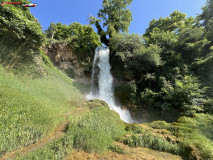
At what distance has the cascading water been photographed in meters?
13.2

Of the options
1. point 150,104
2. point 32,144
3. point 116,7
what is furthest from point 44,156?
point 116,7

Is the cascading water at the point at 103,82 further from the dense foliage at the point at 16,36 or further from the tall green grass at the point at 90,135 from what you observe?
the dense foliage at the point at 16,36

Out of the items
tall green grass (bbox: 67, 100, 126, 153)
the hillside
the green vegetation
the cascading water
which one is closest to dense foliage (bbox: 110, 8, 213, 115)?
the hillside

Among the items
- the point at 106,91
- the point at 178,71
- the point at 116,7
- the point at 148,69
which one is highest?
the point at 116,7

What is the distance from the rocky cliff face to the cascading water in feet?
5.40

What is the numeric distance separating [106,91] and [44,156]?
11.8 meters

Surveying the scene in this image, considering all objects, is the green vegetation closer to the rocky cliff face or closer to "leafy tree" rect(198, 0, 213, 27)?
the rocky cliff face

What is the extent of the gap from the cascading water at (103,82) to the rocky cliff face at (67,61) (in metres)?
1.65

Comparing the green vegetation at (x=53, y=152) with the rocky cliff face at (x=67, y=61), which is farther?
the rocky cliff face at (x=67, y=61)

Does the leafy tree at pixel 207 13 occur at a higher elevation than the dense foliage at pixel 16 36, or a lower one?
higher

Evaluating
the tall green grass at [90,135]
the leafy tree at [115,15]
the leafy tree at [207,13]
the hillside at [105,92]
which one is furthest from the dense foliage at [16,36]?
the leafy tree at [207,13]

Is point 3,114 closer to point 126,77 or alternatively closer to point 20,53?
point 20,53

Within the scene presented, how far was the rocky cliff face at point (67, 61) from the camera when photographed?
14477 mm

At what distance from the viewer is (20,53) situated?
8273 mm
